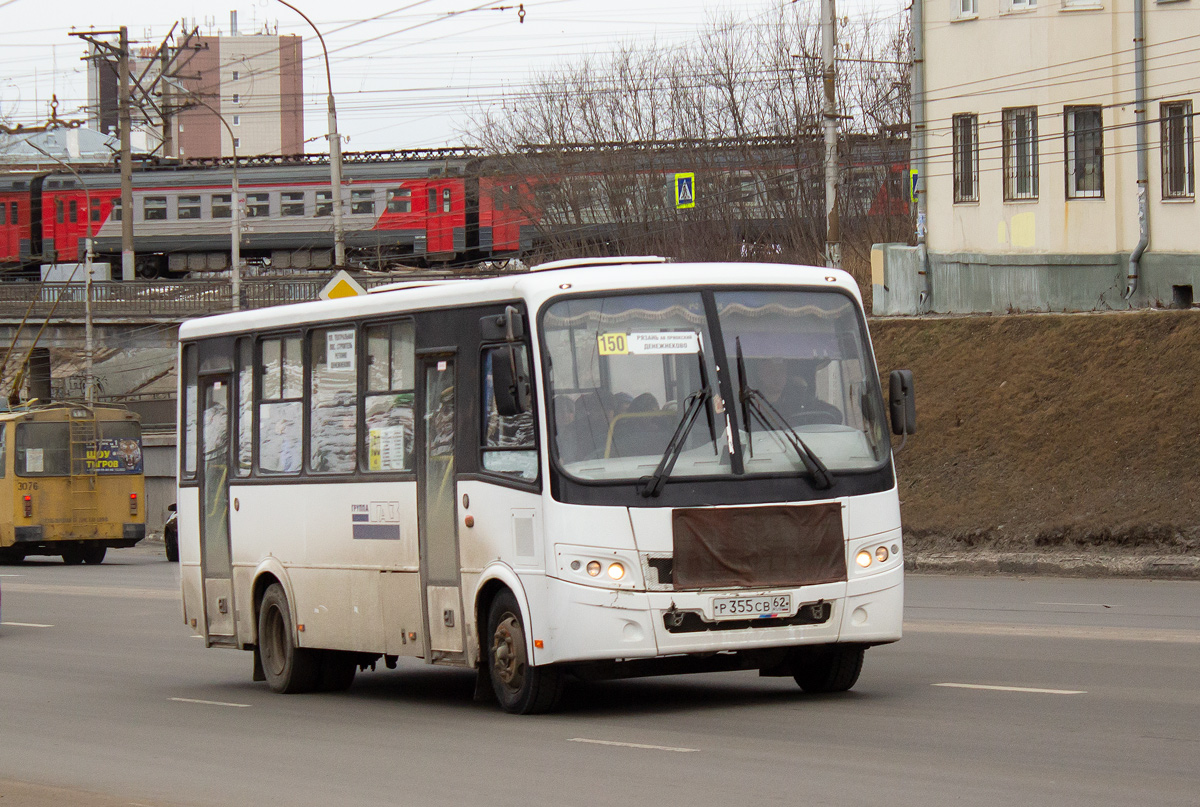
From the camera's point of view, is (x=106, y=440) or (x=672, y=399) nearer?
(x=672, y=399)

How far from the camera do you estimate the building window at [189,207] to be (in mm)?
62875

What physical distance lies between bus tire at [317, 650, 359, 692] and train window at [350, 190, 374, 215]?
46745 millimetres

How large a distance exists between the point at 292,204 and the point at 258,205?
1327mm

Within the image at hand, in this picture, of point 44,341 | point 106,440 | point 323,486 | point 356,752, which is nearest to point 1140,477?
point 323,486

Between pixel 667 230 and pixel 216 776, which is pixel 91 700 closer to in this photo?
pixel 216 776

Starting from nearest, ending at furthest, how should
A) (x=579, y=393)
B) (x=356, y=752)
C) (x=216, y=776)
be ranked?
(x=216, y=776), (x=356, y=752), (x=579, y=393)

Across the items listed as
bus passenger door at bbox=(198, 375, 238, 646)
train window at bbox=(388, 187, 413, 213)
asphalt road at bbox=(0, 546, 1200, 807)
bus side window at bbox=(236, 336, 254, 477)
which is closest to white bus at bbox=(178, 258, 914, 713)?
asphalt road at bbox=(0, 546, 1200, 807)

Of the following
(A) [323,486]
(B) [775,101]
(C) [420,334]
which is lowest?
(A) [323,486]

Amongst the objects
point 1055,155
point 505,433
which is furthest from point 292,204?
point 505,433

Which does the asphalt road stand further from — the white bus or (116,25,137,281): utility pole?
(116,25,137,281): utility pole

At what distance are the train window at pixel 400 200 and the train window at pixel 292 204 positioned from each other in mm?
3544

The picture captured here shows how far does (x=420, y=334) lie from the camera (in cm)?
1203

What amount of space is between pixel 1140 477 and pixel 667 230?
108 feet

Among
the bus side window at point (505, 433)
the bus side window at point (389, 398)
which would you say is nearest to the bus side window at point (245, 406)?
the bus side window at point (389, 398)
